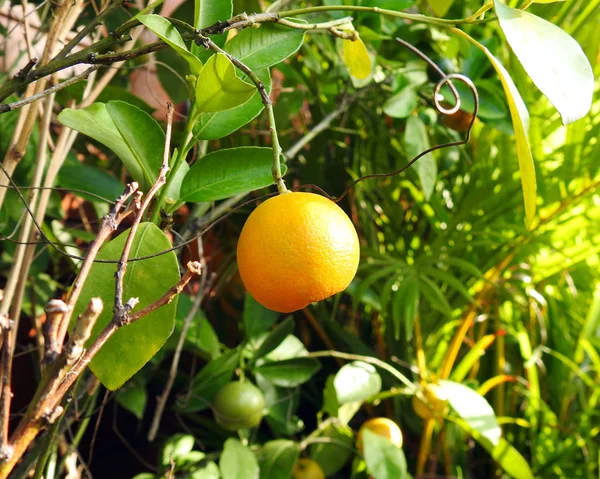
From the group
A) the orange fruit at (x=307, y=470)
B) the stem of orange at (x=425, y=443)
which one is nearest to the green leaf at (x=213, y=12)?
the orange fruit at (x=307, y=470)

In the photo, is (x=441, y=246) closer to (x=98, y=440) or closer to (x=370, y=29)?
(x=370, y=29)

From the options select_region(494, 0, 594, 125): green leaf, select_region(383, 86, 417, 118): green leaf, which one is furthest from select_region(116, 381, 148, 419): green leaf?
select_region(494, 0, 594, 125): green leaf

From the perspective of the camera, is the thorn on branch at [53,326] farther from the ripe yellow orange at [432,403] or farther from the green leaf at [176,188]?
the ripe yellow orange at [432,403]

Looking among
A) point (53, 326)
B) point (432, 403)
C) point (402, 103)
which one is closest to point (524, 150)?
point (53, 326)

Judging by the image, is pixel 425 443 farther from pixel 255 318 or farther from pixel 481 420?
pixel 255 318

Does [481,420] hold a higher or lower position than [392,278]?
lower

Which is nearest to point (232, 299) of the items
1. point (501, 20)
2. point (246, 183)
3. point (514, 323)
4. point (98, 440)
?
point (98, 440)
